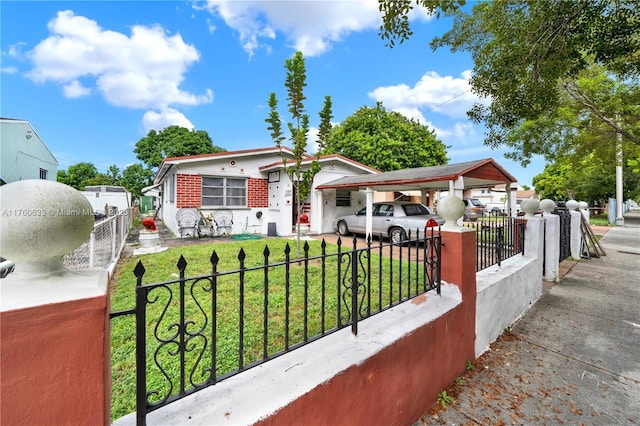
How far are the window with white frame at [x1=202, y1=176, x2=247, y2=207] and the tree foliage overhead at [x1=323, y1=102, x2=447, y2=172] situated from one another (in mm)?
11733

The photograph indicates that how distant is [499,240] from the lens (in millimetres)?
4258

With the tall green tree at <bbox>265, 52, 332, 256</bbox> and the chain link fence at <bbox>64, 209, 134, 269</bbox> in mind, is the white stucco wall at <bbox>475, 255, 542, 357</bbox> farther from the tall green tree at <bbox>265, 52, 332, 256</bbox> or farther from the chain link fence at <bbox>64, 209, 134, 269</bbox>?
the chain link fence at <bbox>64, 209, 134, 269</bbox>

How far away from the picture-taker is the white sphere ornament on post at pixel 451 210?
2.79m

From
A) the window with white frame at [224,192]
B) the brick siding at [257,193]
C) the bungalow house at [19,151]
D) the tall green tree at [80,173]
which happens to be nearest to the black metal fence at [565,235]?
the brick siding at [257,193]

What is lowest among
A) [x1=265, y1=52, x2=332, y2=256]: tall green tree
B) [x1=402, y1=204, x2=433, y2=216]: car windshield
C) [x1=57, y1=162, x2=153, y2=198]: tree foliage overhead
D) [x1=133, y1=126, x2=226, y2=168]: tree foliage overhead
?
[x1=402, y1=204, x2=433, y2=216]: car windshield

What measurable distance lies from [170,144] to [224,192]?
2618cm

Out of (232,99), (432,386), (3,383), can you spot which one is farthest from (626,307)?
(232,99)

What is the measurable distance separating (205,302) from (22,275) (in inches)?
119

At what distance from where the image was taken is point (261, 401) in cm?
141

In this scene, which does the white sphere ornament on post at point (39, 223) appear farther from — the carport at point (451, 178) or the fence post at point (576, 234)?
the fence post at point (576, 234)

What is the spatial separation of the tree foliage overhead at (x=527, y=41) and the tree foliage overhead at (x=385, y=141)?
17.4 m

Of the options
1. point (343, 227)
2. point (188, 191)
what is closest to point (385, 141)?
point (343, 227)

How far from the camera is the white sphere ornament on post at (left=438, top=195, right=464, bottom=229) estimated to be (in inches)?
110

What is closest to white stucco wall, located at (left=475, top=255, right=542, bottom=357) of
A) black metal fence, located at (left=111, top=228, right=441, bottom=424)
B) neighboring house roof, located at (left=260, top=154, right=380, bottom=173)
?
black metal fence, located at (left=111, top=228, right=441, bottom=424)
